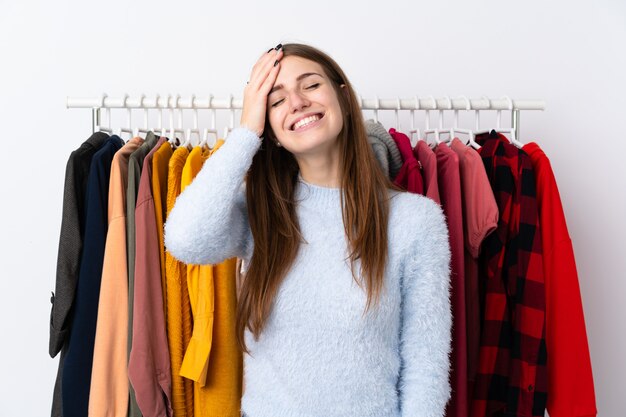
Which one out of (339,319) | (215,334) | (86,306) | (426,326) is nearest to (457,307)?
(426,326)

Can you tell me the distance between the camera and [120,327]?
4.67 ft

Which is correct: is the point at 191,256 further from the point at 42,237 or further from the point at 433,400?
the point at 42,237

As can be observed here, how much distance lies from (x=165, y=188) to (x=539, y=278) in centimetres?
104

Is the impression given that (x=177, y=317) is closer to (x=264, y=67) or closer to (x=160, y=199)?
(x=160, y=199)

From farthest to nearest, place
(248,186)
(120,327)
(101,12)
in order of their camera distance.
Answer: (101,12), (120,327), (248,186)

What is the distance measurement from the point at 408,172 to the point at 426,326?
44 cm

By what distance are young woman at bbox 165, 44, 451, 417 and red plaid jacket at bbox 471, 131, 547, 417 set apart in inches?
12.2

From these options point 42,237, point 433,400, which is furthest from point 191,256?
point 42,237

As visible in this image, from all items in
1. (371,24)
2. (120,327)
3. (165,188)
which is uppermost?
(371,24)

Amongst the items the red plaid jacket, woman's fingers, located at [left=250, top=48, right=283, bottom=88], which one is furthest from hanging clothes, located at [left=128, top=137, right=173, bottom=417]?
the red plaid jacket

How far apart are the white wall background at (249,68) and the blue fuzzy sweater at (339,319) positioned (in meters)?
→ 1.06

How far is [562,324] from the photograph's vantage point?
148 centimetres

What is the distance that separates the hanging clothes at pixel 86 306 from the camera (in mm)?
1405

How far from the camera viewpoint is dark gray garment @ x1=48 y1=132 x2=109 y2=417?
140 cm
